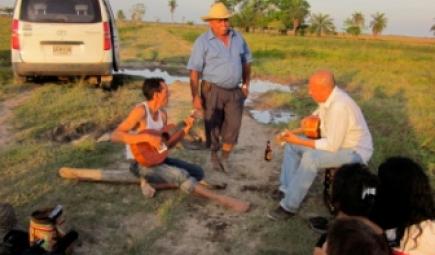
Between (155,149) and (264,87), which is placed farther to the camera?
(264,87)

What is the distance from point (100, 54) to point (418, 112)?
6.34 m

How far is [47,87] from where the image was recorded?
9.66 metres

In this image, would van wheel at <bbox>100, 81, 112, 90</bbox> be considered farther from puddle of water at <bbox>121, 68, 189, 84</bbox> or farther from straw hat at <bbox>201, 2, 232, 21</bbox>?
straw hat at <bbox>201, 2, 232, 21</bbox>

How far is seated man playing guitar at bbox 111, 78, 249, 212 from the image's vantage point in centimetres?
444

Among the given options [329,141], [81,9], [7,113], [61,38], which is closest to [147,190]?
[329,141]

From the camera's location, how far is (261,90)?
13.5m

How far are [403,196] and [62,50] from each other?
7.39 m

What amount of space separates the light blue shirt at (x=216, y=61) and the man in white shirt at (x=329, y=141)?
128cm

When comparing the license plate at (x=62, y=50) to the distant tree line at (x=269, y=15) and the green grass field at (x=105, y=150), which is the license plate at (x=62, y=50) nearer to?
the green grass field at (x=105, y=150)

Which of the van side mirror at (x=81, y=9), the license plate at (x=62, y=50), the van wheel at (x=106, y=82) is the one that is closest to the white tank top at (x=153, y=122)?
the license plate at (x=62, y=50)

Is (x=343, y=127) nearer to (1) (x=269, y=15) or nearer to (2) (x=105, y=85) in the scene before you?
(2) (x=105, y=85)

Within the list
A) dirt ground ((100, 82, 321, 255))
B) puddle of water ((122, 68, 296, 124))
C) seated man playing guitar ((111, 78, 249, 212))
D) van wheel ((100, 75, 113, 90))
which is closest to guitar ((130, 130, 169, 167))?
seated man playing guitar ((111, 78, 249, 212))

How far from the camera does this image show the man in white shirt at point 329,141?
431 cm

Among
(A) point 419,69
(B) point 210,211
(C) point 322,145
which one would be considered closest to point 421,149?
(C) point 322,145
